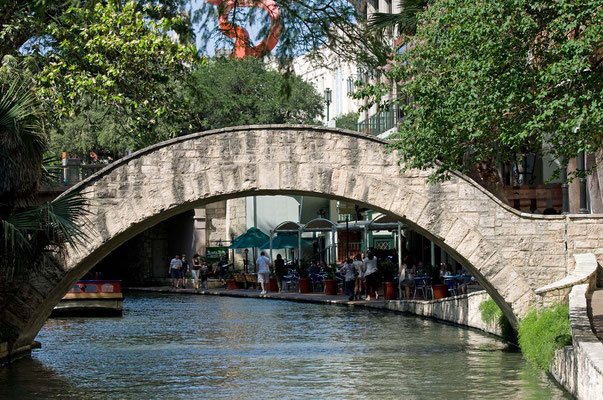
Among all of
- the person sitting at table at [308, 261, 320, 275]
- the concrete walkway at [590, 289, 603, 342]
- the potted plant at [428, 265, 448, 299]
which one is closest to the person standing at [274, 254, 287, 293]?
the person sitting at table at [308, 261, 320, 275]

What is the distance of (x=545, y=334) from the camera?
1441 centimetres

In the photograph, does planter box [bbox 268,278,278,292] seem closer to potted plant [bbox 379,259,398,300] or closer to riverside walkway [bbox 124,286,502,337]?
riverside walkway [bbox 124,286,502,337]

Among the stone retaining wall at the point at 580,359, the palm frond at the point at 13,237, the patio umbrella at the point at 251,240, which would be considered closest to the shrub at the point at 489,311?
the stone retaining wall at the point at 580,359

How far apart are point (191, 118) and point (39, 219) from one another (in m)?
9.63

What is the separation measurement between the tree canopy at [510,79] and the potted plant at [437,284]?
1129 centimetres

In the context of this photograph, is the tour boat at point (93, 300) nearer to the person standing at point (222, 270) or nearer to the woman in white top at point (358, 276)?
the woman in white top at point (358, 276)

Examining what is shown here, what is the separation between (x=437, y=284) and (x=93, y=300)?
8728 mm

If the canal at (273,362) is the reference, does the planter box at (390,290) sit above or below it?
above

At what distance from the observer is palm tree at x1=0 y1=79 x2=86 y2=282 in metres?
14.2

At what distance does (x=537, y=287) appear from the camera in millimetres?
16656

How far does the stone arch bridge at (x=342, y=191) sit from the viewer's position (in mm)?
16656

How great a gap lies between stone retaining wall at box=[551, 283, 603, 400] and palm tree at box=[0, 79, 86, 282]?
641cm

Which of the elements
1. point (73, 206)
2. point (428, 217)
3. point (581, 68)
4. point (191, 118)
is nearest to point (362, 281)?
point (191, 118)

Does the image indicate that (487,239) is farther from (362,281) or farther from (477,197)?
(362,281)
